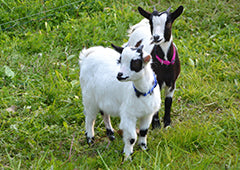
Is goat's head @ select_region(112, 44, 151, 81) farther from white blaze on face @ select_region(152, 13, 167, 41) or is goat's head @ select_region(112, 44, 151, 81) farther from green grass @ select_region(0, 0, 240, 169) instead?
green grass @ select_region(0, 0, 240, 169)

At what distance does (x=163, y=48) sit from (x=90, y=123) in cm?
122

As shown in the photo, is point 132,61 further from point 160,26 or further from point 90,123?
point 90,123

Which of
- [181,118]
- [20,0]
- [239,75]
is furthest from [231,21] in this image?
[20,0]

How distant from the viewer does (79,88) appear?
17.1 ft

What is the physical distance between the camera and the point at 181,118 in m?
4.81

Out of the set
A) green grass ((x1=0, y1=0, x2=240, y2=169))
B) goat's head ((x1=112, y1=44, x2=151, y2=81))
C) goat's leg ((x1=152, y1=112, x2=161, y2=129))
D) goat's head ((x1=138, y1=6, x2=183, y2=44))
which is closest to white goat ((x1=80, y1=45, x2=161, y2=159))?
goat's head ((x1=112, y1=44, x2=151, y2=81))

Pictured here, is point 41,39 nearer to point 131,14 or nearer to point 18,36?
point 18,36

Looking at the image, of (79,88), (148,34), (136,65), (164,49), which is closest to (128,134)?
(136,65)

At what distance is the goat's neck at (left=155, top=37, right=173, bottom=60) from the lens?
4.12m

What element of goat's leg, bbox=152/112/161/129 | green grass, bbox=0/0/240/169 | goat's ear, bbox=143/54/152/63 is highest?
goat's ear, bbox=143/54/152/63

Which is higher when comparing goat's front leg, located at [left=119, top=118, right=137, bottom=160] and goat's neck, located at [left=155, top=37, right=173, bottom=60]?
goat's neck, located at [left=155, top=37, right=173, bottom=60]

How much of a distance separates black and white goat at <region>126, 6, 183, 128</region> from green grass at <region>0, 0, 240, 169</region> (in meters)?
0.51

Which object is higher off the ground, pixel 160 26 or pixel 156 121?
pixel 160 26

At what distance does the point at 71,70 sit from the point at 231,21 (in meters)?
3.33
